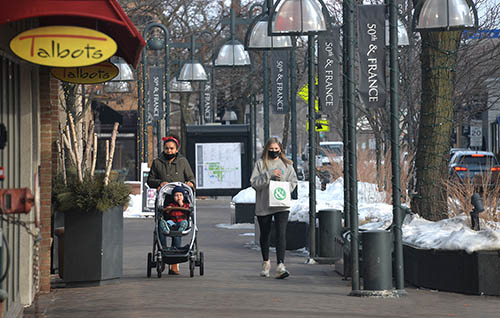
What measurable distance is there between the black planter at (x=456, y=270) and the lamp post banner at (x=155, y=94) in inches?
845

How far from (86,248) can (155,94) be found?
21.8 meters

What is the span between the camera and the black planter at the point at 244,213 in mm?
23734

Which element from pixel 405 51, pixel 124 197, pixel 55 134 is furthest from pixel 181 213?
pixel 405 51

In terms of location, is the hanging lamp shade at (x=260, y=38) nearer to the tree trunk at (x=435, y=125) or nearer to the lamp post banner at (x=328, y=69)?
the lamp post banner at (x=328, y=69)

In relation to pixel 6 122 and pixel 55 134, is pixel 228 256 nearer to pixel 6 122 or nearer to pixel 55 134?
pixel 55 134

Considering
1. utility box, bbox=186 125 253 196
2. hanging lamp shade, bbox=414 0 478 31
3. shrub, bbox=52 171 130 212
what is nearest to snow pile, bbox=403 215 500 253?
hanging lamp shade, bbox=414 0 478 31

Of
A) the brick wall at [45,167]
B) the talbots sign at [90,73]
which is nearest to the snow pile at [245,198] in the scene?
the brick wall at [45,167]

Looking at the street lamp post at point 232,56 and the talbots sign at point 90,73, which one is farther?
the street lamp post at point 232,56

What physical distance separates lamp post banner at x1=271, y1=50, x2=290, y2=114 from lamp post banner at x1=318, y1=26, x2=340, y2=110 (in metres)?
5.61

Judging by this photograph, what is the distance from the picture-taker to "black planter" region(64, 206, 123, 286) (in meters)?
12.2

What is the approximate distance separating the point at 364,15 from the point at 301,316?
20.7ft

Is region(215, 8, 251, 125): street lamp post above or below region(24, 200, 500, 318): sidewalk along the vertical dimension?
above

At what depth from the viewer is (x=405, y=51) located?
86.2ft

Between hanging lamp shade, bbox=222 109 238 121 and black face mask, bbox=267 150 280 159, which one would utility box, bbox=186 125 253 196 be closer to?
black face mask, bbox=267 150 280 159
